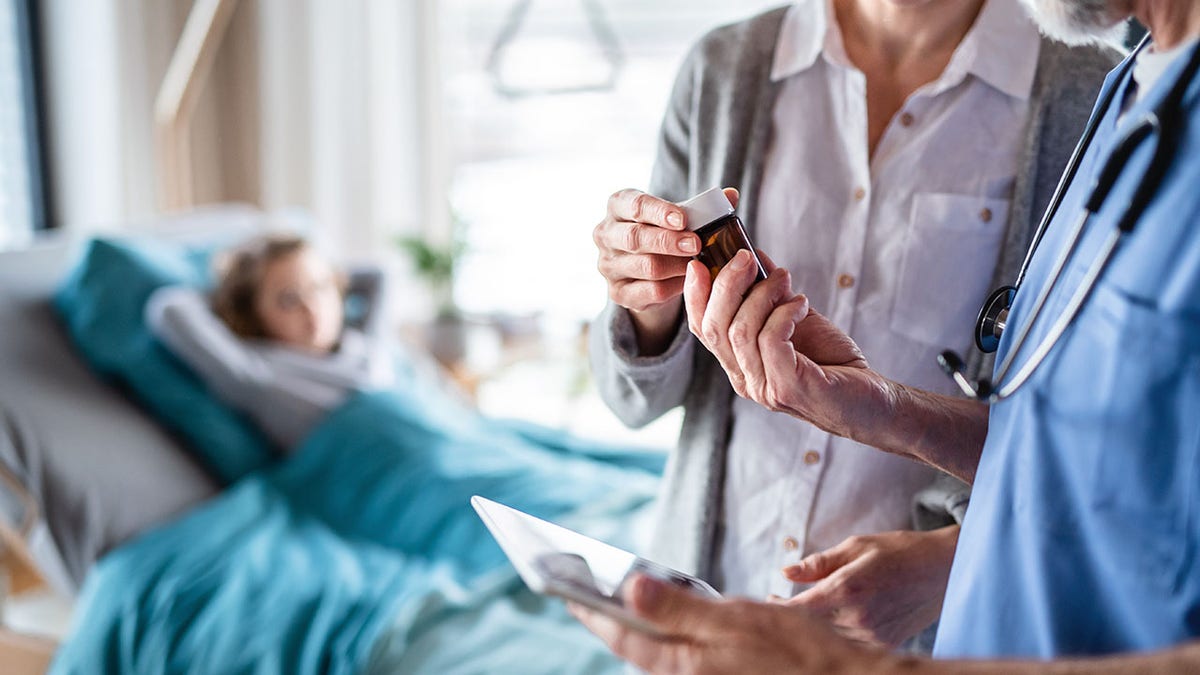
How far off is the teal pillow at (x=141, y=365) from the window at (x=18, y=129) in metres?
1.25

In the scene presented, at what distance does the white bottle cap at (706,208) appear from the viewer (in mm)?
747

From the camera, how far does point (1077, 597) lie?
55cm

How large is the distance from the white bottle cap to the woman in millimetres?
37

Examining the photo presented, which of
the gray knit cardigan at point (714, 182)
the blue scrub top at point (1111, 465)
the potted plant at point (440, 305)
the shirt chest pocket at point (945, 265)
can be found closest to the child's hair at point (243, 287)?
the potted plant at point (440, 305)

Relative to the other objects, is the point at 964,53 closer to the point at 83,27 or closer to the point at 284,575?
the point at 284,575

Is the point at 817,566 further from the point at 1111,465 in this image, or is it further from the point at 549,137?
the point at 549,137

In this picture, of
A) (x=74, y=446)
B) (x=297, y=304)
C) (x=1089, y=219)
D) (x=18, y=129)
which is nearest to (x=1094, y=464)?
(x=1089, y=219)

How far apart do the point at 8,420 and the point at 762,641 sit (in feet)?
5.91

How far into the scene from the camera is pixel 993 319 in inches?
29.6

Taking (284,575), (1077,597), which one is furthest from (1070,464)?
(284,575)

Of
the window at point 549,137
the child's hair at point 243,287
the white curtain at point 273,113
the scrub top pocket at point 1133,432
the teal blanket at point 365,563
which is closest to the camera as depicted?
the scrub top pocket at point 1133,432

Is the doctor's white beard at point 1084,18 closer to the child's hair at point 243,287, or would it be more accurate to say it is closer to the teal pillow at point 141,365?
the teal pillow at point 141,365

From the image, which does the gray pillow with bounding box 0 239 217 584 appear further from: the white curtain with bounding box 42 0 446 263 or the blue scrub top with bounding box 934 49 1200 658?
the blue scrub top with bounding box 934 49 1200 658

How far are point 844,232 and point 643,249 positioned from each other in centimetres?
23
